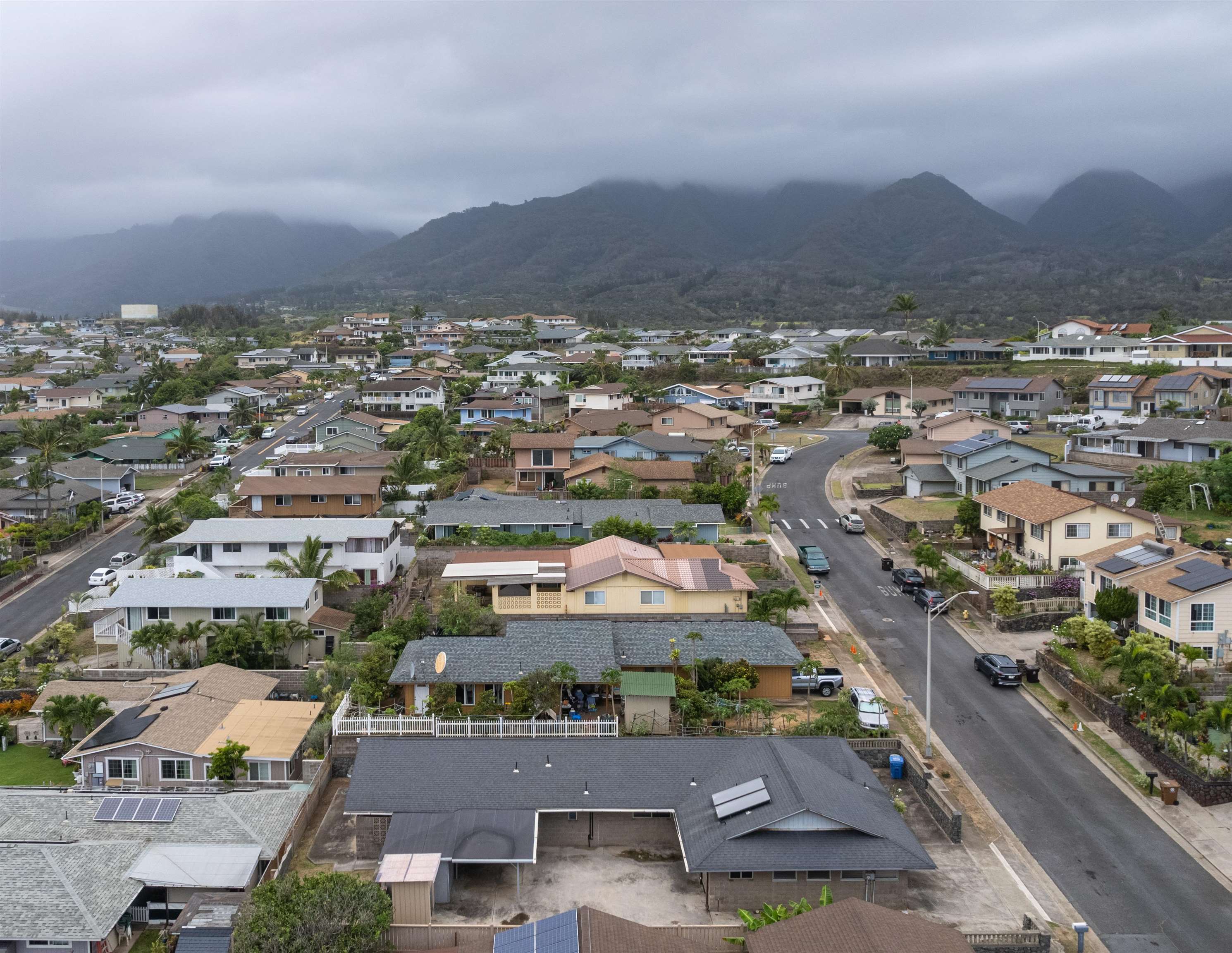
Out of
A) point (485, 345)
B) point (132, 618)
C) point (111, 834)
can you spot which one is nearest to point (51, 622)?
point (132, 618)

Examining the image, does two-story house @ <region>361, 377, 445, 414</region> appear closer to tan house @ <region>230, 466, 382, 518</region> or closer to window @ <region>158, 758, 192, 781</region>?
tan house @ <region>230, 466, 382, 518</region>

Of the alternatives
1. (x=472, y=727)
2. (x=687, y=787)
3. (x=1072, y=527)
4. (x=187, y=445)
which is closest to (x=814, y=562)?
(x=1072, y=527)

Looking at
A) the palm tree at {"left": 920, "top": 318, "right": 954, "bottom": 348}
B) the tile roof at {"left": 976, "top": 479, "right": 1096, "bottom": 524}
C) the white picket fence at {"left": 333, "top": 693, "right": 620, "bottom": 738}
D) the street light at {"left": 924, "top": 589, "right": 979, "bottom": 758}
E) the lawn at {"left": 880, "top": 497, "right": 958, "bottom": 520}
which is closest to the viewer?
the street light at {"left": 924, "top": 589, "right": 979, "bottom": 758}

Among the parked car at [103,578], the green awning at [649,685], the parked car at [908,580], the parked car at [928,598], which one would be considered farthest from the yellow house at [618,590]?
the parked car at [103,578]

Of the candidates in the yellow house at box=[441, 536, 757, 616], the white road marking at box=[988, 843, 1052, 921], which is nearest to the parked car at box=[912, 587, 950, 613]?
the yellow house at box=[441, 536, 757, 616]

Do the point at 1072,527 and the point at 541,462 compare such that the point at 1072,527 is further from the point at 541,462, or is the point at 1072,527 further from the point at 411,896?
the point at 411,896

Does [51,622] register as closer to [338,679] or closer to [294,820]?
[338,679]
